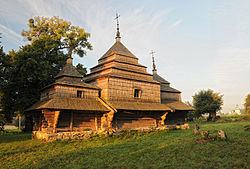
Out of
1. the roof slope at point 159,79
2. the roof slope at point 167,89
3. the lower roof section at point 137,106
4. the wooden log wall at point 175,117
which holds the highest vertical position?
the roof slope at point 159,79

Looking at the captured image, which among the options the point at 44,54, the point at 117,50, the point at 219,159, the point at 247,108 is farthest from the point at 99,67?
the point at 247,108

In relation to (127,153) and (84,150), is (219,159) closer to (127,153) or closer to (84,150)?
(127,153)

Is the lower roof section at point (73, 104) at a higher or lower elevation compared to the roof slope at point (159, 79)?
lower

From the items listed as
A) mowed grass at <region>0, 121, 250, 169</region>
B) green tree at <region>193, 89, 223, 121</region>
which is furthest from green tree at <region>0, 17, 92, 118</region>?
green tree at <region>193, 89, 223, 121</region>

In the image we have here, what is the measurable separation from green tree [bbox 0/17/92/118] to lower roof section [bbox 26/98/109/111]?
8.78 meters

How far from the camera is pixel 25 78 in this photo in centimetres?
2189

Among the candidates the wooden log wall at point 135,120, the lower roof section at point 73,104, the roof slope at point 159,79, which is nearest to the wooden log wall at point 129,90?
the wooden log wall at point 135,120

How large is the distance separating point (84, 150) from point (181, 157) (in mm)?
5901

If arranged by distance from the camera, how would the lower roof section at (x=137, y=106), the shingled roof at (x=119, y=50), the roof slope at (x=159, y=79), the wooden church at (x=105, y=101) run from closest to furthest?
the wooden church at (x=105, y=101)
the lower roof section at (x=137, y=106)
the shingled roof at (x=119, y=50)
the roof slope at (x=159, y=79)

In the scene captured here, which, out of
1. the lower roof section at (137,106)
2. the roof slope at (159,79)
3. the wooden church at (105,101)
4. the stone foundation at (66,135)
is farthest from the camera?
the roof slope at (159,79)

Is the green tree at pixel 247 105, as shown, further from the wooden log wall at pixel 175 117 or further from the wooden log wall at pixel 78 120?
the wooden log wall at pixel 78 120

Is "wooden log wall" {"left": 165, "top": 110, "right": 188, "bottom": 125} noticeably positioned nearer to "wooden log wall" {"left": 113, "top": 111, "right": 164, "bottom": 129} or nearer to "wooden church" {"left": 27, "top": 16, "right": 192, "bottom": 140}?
"wooden church" {"left": 27, "top": 16, "right": 192, "bottom": 140}

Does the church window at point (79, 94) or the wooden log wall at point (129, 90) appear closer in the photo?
the church window at point (79, 94)

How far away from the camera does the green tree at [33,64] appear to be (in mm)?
21391
